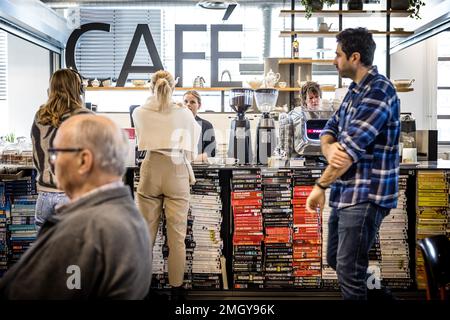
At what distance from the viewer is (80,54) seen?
8914mm

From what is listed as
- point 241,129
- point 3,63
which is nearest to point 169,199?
point 241,129

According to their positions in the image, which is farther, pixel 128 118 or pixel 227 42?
pixel 227 42

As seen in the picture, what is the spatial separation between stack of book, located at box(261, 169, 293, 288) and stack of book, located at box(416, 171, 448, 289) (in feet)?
3.03

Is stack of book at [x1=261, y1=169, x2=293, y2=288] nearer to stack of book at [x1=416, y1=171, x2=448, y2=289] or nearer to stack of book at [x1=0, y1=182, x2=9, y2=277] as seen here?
stack of book at [x1=416, y1=171, x2=448, y2=289]

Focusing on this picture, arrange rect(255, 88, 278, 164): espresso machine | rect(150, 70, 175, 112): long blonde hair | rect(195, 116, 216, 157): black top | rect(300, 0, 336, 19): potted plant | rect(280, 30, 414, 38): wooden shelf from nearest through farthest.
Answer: rect(150, 70, 175, 112): long blonde hair
rect(255, 88, 278, 164): espresso machine
rect(195, 116, 216, 157): black top
rect(300, 0, 336, 19): potted plant
rect(280, 30, 414, 38): wooden shelf

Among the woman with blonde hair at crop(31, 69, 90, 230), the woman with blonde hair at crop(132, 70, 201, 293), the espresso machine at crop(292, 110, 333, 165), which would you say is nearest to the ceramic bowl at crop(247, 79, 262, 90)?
the espresso machine at crop(292, 110, 333, 165)

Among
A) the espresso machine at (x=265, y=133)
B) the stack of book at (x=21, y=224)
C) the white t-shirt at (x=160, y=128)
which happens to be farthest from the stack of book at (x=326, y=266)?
the stack of book at (x=21, y=224)

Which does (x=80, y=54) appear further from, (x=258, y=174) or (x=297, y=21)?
(x=258, y=174)

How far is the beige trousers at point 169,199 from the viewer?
358cm

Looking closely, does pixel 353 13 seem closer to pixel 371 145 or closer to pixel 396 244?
pixel 396 244

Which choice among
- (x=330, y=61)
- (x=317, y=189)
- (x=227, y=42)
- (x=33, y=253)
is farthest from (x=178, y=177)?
(x=227, y=42)

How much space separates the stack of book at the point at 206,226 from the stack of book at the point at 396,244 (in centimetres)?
118

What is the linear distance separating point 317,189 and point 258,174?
4.67 ft

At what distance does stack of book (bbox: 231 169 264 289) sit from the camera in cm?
384
